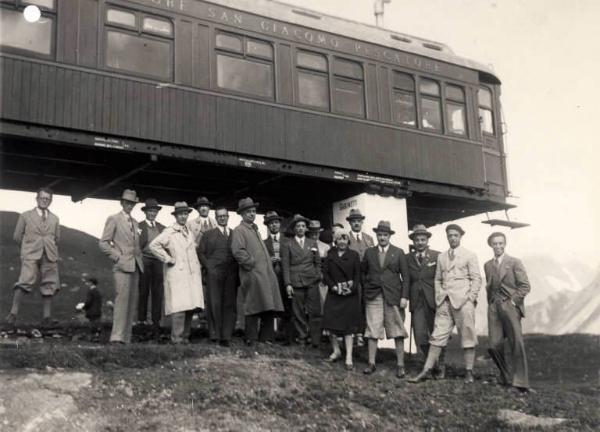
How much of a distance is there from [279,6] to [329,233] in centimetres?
425

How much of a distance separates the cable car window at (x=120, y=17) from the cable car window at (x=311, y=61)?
2977 millimetres

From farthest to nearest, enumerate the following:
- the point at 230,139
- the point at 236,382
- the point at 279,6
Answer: the point at 279,6 < the point at 230,139 < the point at 236,382

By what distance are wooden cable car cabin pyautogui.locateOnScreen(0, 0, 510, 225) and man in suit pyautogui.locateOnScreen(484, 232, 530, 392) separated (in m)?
4.97

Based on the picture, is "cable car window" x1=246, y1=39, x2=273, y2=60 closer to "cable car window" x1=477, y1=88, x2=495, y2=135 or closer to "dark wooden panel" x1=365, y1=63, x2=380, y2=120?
"dark wooden panel" x1=365, y1=63, x2=380, y2=120

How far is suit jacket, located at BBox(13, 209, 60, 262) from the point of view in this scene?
9.45 m

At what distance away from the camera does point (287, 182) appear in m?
13.9

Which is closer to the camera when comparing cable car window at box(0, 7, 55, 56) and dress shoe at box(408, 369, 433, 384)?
dress shoe at box(408, 369, 433, 384)

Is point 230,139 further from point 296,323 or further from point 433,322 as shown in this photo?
point 433,322

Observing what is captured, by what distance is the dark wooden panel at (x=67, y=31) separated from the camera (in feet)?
34.2

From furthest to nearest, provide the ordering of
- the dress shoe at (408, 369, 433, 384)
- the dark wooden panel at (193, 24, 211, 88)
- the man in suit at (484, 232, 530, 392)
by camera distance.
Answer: the dark wooden panel at (193, 24, 211, 88), the dress shoe at (408, 369, 433, 384), the man in suit at (484, 232, 530, 392)

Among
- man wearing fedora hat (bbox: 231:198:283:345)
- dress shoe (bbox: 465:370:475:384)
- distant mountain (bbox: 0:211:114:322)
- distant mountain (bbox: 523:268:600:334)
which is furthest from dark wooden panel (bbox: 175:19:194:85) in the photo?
distant mountain (bbox: 523:268:600:334)

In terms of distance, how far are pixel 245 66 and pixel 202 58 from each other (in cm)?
79

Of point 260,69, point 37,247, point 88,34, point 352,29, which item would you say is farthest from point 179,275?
point 352,29

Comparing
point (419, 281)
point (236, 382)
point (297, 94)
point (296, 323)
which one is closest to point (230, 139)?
point (297, 94)
